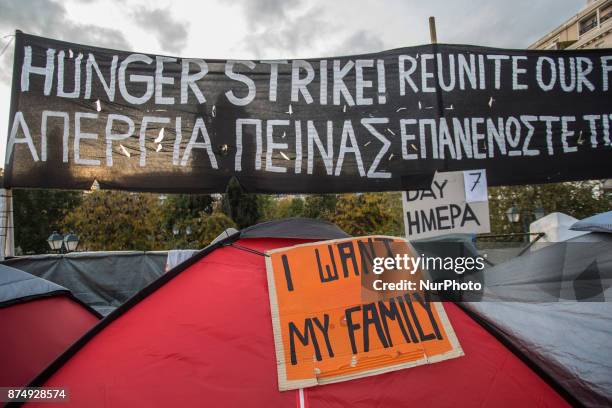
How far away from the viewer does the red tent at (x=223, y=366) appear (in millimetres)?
1877

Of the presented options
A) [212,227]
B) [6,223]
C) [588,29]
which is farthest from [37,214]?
[588,29]

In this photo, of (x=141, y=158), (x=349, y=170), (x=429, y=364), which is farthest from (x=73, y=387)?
(x=349, y=170)

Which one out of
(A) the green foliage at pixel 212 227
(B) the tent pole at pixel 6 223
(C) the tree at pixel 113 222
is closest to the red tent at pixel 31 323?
(B) the tent pole at pixel 6 223

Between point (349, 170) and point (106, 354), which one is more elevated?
point (349, 170)

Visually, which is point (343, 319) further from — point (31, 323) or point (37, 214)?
point (37, 214)

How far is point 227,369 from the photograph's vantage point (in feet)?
6.34

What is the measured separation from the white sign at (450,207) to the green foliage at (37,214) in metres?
35.1

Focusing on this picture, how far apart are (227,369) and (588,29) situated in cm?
6491

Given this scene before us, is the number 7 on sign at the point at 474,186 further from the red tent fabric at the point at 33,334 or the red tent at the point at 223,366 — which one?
the red tent fabric at the point at 33,334

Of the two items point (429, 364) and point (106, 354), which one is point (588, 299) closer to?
point (429, 364)

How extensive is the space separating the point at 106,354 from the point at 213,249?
836mm

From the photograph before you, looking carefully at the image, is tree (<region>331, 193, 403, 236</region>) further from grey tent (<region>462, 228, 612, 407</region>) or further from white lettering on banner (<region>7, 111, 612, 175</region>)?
grey tent (<region>462, 228, 612, 407</region>)

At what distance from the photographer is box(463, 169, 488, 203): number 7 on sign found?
297 centimetres

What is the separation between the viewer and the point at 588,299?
2.46 m
